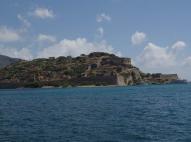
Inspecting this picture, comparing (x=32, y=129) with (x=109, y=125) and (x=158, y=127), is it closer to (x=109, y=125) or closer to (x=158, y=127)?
(x=109, y=125)

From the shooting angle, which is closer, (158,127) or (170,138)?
(170,138)

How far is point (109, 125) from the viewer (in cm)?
4809

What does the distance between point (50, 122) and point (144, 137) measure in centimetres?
1721

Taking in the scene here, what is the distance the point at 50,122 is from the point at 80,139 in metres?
14.8

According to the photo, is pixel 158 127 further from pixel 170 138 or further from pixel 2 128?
pixel 2 128

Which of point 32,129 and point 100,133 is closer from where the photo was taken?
point 100,133

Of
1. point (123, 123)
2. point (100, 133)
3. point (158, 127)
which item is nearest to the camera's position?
point (100, 133)

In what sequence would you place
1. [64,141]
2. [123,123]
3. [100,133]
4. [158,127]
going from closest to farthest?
1. [64,141]
2. [100,133]
3. [158,127]
4. [123,123]

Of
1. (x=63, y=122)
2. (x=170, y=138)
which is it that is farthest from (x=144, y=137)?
(x=63, y=122)

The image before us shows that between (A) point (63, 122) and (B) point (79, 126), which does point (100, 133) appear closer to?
(B) point (79, 126)

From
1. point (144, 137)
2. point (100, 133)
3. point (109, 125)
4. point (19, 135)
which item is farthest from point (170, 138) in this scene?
point (19, 135)

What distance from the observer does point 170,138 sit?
38.6 meters

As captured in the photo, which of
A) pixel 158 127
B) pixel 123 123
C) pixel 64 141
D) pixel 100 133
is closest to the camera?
pixel 64 141

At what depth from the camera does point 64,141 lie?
124 feet
